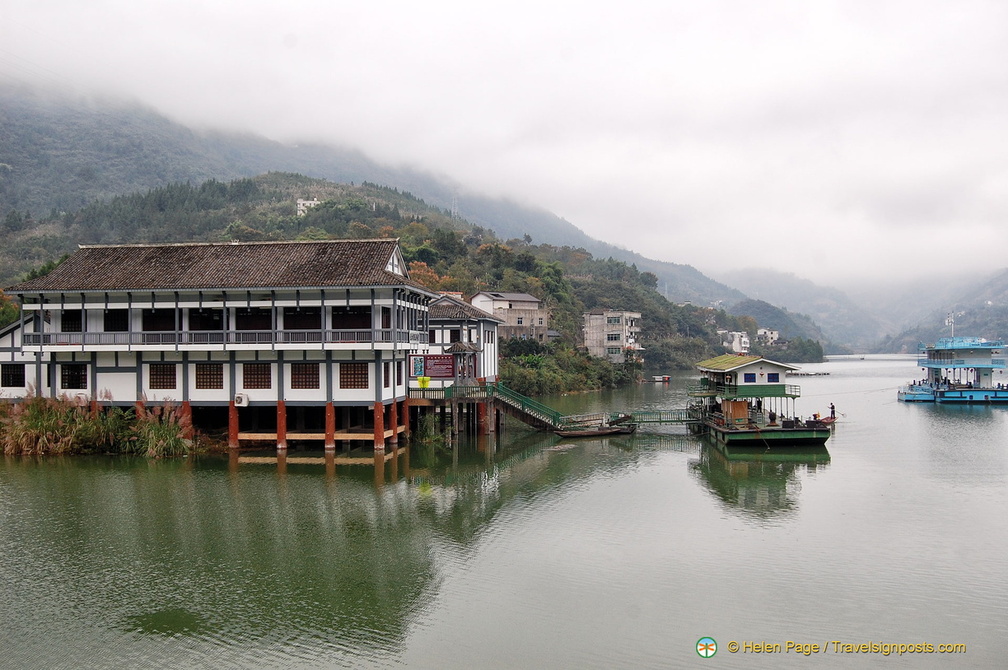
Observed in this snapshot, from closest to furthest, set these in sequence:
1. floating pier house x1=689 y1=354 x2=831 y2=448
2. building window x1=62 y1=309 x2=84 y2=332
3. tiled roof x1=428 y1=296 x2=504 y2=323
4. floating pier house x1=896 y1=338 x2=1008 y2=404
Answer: building window x1=62 y1=309 x2=84 y2=332 → floating pier house x1=689 y1=354 x2=831 y2=448 → tiled roof x1=428 y1=296 x2=504 y2=323 → floating pier house x1=896 y1=338 x2=1008 y2=404

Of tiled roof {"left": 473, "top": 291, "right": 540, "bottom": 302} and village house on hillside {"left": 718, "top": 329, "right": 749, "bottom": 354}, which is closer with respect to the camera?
tiled roof {"left": 473, "top": 291, "right": 540, "bottom": 302}

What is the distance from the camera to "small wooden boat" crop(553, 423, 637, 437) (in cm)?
4162

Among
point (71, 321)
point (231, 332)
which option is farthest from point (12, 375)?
point (231, 332)

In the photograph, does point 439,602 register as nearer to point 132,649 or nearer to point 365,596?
point 365,596

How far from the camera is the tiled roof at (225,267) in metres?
32.4

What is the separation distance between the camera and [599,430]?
1655 inches

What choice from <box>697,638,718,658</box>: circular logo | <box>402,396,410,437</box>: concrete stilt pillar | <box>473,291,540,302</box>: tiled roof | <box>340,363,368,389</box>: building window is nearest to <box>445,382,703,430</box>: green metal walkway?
<box>402,396,410,437</box>: concrete stilt pillar

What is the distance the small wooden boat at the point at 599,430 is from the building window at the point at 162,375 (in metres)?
19.5

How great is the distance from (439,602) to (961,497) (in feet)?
66.0

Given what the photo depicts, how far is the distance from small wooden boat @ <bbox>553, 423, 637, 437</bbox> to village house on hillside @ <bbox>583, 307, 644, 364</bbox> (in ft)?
192

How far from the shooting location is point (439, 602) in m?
16.2

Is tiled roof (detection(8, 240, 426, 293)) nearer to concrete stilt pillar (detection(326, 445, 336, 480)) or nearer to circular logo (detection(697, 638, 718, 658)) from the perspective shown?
concrete stilt pillar (detection(326, 445, 336, 480))

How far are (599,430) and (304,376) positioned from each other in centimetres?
1666

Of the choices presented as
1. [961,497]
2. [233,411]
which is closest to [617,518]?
[961,497]
